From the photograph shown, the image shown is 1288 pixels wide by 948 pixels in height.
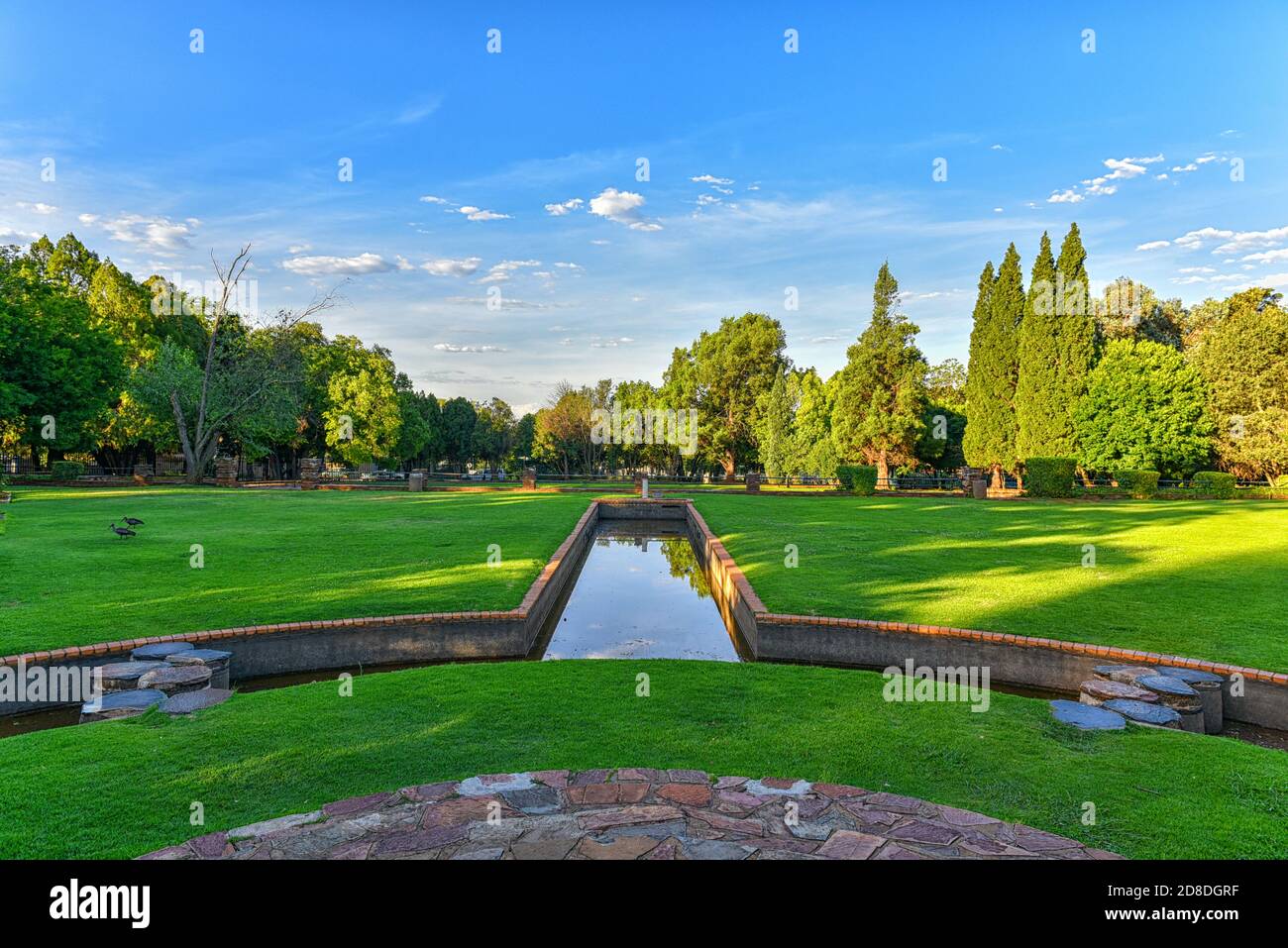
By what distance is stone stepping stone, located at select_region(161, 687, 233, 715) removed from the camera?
16.6 feet

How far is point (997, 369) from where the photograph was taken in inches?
1321

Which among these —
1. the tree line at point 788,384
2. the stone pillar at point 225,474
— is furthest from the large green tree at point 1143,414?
the stone pillar at point 225,474

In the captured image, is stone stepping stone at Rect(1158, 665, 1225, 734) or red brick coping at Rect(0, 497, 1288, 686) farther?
red brick coping at Rect(0, 497, 1288, 686)

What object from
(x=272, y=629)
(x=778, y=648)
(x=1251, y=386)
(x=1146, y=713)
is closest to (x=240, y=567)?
(x=272, y=629)

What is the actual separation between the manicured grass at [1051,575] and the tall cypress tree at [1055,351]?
11.4m

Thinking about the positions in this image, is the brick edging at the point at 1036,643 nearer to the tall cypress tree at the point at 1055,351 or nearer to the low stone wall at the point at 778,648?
the low stone wall at the point at 778,648

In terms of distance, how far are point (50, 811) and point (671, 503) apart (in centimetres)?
2325

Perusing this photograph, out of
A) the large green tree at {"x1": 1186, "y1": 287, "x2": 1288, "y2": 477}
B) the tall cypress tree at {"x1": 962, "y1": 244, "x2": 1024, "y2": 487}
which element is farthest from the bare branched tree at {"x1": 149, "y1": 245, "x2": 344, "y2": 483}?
the large green tree at {"x1": 1186, "y1": 287, "x2": 1288, "y2": 477}

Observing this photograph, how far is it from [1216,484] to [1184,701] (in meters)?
29.2

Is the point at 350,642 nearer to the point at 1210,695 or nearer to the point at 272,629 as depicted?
the point at 272,629

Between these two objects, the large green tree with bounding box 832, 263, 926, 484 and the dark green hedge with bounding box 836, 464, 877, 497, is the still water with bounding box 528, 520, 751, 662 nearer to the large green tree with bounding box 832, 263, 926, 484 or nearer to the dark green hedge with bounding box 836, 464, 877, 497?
the dark green hedge with bounding box 836, 464, 877, 497
